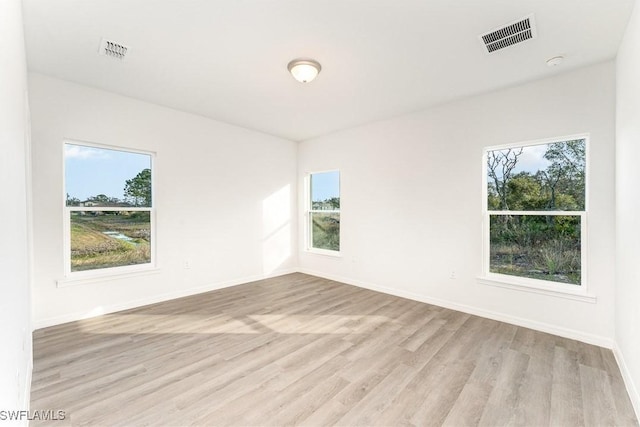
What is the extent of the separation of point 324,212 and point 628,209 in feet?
13.8

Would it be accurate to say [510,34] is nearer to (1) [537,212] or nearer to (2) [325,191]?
(1) [537,212]

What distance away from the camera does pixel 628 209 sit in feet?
7.35

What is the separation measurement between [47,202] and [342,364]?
364 cm

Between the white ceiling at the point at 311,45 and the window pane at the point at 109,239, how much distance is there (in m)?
1.63

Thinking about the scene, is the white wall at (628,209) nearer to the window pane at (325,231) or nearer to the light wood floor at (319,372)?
the light wood floor at (319,372)

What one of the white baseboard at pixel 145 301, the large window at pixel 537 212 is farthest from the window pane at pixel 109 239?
the large window at pixel 537 212

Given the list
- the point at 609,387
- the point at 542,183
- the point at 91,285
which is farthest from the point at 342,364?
the point at 91,285

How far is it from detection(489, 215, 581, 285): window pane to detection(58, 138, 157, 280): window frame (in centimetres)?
461

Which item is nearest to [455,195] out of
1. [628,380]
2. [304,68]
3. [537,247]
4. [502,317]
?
[537,247]

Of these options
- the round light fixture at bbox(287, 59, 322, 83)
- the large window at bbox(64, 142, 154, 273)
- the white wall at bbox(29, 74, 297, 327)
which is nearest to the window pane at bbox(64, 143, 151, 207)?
the large window at bbox(64, 142, 154, 273)

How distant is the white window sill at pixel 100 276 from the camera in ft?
11.0

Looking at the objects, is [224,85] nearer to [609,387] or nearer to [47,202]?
[47,202]

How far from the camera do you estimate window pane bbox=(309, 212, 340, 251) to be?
18.1 feet

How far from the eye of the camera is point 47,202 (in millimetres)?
3203
